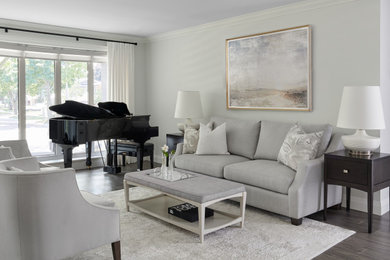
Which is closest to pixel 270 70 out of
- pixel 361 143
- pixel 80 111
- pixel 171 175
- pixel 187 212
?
pixel 361 143

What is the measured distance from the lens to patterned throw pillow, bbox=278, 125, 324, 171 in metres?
3.86

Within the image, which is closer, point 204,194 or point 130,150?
point 204,194

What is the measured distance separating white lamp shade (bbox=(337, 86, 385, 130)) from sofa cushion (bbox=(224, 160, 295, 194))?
0.82 meters

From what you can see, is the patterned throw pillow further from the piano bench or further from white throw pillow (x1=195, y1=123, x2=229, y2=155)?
the piano bench

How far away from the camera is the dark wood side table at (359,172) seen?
3.36 m

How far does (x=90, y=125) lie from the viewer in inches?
203

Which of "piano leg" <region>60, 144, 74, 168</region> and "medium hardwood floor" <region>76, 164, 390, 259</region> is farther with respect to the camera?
"piano leg" <region>60, 144, 74, 168</region>

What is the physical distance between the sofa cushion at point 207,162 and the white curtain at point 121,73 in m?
2.38

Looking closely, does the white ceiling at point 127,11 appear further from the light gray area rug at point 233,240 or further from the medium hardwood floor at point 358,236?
the light gray area rug at point 233,240

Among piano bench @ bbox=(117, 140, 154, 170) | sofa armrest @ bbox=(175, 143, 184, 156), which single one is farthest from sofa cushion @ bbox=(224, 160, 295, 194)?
piano bench @ bbox=(117, 140, 154, 170)

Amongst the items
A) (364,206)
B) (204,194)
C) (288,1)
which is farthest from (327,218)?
(288,1)

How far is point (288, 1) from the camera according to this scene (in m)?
4.49

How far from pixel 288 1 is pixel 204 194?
280 centimetres

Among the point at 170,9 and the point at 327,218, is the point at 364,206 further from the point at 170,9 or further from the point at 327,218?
the point at 170,9
